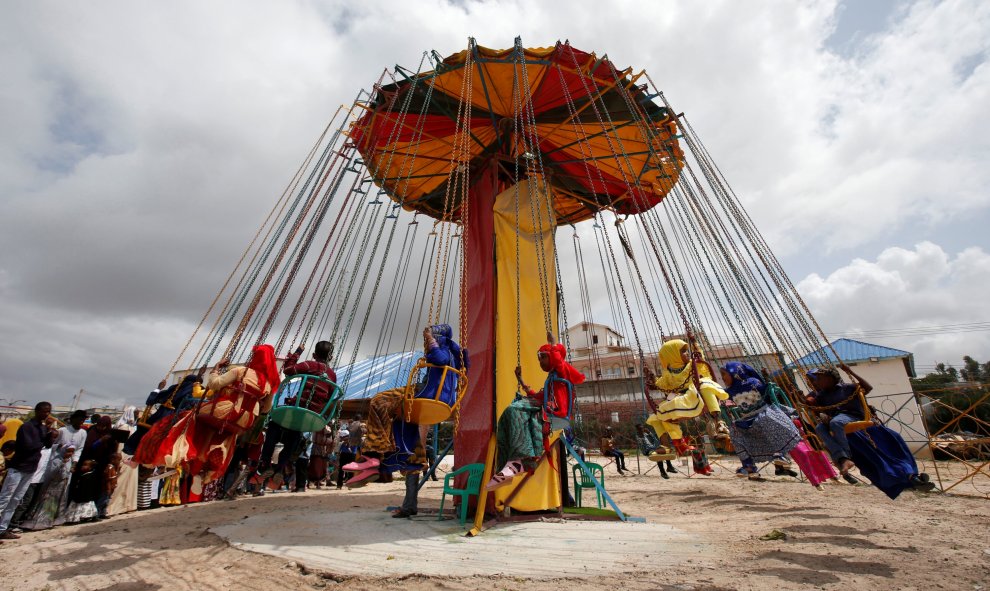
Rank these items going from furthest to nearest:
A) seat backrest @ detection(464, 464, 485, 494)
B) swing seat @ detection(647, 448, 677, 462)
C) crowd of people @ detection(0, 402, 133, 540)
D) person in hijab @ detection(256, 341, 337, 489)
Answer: swing seat @ detection(647, 448, 677, 462), seat backrest @ detection(464, 464, 485, 494), crowd of people @ detection(0, 402, 133, 540), person in hijab @ detection(256, 341, 337, 489)

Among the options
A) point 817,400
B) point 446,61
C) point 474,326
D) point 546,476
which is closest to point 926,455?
point 817,400

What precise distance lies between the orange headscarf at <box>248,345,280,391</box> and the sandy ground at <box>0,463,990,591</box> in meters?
1.73

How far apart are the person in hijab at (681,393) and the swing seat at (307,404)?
5.30 m

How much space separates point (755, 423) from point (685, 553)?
2642 millimetres

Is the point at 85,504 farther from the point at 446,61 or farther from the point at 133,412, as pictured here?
the point at 446,61

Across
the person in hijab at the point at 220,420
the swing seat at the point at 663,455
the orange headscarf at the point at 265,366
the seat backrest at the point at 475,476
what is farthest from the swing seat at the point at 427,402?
the swing seat at the point at 663,455

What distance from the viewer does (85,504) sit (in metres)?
6.84

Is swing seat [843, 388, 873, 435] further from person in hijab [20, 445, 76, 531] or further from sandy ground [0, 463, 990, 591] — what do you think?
person in hijab [20, 445, 76, 531]

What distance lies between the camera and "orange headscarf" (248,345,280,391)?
15.1 feet

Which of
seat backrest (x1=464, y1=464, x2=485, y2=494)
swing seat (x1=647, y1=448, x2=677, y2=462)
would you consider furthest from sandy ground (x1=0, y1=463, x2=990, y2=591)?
seat backrest (x1=464, y1=464, x2=485, y2=494)

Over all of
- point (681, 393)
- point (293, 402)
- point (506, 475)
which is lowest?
point (506, 475)

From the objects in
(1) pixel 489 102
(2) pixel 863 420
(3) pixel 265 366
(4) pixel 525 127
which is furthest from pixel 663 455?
(1) pixel 489 102

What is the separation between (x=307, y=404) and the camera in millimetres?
4602

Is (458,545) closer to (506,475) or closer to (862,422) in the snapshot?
(506,475)
